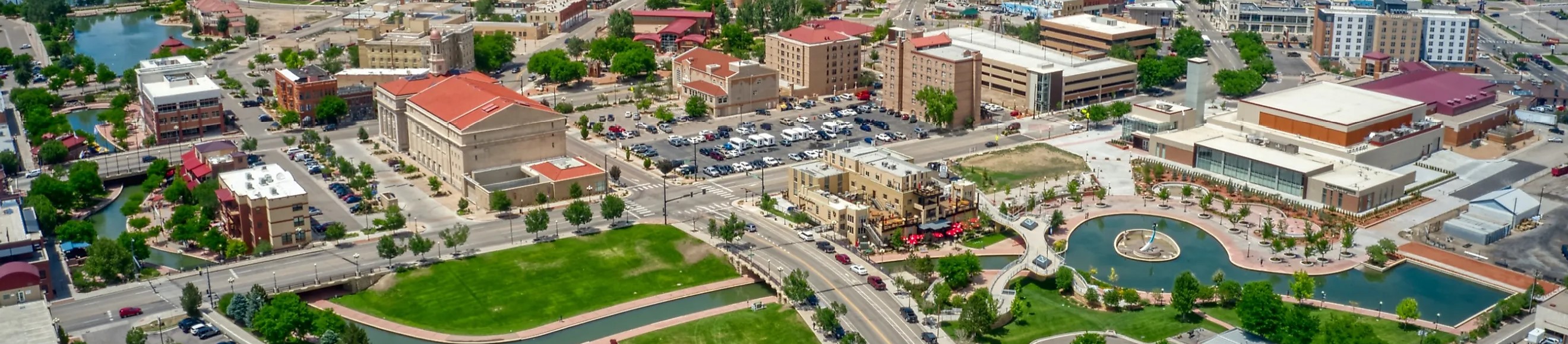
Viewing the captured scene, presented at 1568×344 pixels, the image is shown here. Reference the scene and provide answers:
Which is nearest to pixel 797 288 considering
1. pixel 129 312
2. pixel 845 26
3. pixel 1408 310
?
pixel 1408 310

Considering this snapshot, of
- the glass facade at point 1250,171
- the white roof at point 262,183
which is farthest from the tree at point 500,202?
the glass facade at point 1250,171

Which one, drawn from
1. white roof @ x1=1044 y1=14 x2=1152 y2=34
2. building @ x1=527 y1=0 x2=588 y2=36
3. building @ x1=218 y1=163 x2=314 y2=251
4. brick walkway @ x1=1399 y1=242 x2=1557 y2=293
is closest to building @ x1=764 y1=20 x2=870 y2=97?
white roof @ x1=1044 y1=14 x2=1152 y2=34

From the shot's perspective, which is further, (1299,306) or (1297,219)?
(1297,219)

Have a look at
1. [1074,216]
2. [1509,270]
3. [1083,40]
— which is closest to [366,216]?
[1074,216]

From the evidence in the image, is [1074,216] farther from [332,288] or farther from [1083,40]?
[1083,40]

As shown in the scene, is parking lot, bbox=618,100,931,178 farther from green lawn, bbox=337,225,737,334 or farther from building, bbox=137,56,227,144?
building, bbox=137,56,227,144

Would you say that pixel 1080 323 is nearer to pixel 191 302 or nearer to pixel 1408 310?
pixel 1408 310
